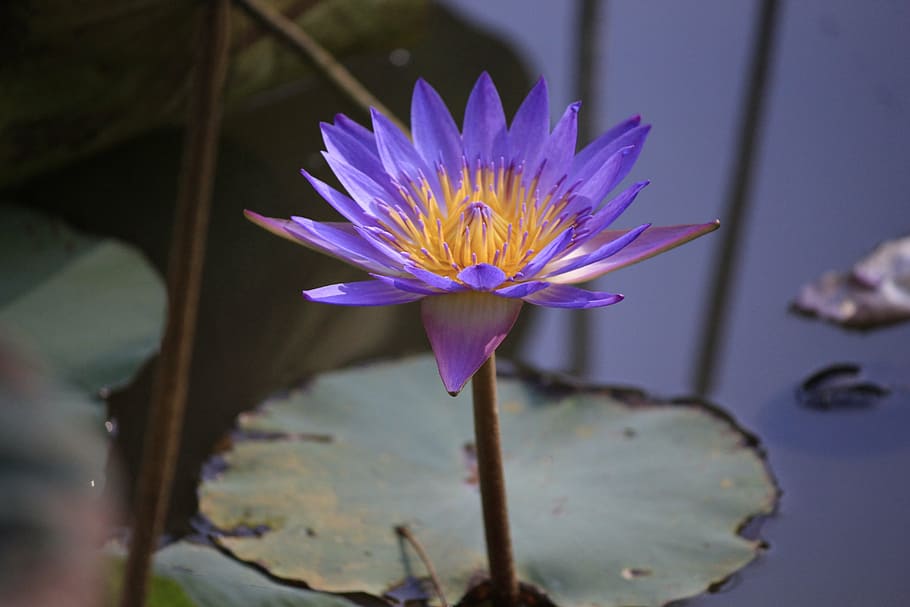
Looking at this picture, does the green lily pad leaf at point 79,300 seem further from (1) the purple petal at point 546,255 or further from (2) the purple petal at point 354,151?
(1) the purple petal at point 546,255

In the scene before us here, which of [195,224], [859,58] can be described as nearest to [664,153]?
[859,58]

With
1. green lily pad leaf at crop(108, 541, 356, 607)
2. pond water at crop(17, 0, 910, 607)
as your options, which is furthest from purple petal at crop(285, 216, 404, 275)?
pond water at crop(17, 0, 910, 607)

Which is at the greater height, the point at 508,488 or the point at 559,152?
the point at 559,152

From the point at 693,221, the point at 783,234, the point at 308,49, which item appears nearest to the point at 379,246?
the point at 308,49

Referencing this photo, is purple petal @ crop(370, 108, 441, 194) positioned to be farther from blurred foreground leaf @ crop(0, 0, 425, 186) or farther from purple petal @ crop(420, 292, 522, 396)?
blurred foreground leaf @ crop(0, 0, 425, 186)

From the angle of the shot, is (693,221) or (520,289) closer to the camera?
(520,289)

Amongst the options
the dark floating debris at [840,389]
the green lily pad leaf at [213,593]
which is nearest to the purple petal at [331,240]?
the green lily pad leaf at [213,593]

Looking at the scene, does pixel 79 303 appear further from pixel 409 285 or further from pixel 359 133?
pixel 409 285
